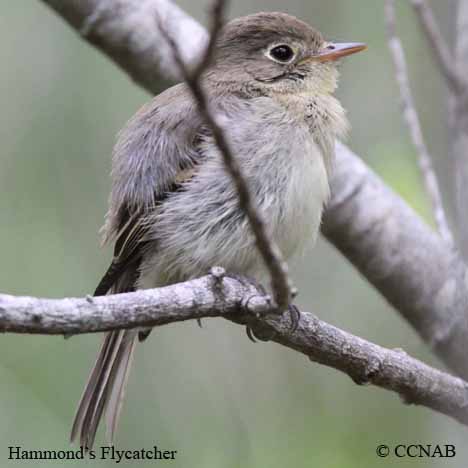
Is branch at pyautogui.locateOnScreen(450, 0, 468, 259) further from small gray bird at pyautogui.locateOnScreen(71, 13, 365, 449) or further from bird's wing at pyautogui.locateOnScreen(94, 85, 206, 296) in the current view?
bird's wing at pyautogui.locateOnScreen(94, 85, 206, 296)

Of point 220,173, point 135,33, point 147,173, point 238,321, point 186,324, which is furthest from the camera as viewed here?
point 186,324

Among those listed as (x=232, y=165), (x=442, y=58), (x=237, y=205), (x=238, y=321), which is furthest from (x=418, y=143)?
(x=232, y=165)

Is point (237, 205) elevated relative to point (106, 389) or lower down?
elevated

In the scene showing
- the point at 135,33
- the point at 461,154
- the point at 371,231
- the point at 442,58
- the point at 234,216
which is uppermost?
the point at 135,33

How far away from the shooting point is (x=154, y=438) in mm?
5062

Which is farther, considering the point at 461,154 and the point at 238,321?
the point at 238,321

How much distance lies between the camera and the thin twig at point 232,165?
216 cm

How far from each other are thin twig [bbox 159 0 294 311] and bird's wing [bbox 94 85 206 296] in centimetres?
136

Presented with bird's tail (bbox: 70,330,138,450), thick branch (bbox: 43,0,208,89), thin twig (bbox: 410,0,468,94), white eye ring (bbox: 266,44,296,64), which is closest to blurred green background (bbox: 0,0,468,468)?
bird's tail (bbox: 70,330,138,450)

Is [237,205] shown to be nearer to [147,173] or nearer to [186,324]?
[147,173]

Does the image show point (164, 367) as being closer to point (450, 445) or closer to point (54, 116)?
point (54, 116)

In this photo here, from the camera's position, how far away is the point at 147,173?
13.7ft

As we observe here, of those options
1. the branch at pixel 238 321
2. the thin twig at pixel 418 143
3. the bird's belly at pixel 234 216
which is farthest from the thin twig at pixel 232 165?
the thin twig at pixel 418 143

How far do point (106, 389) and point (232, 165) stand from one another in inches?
86.5
